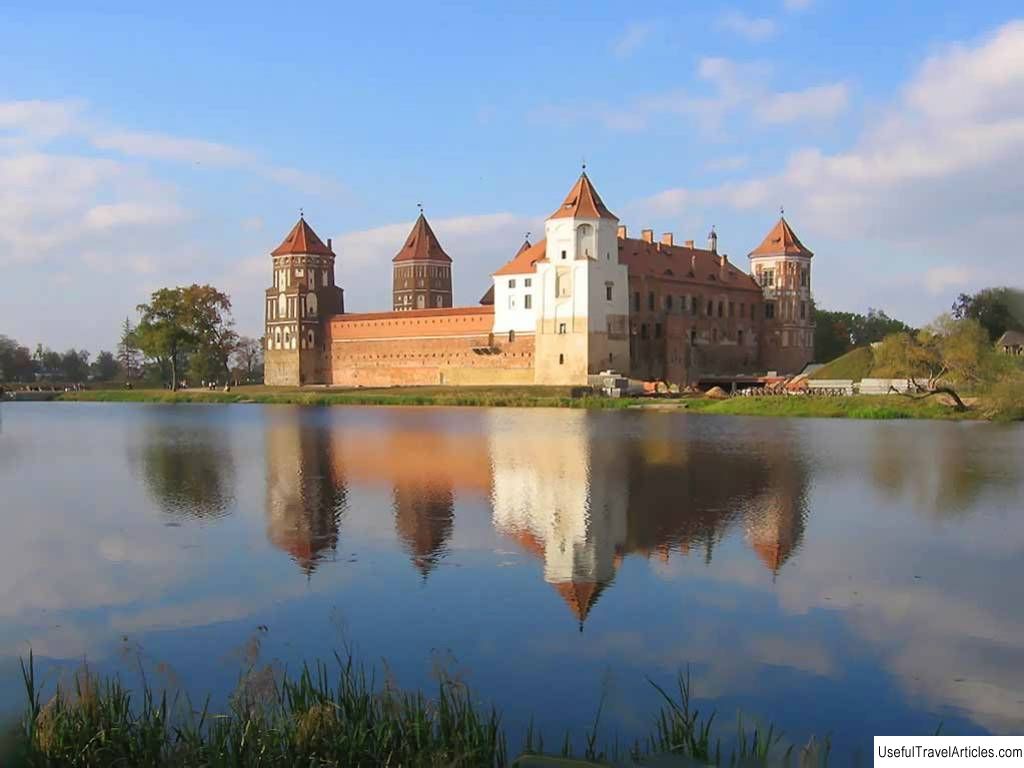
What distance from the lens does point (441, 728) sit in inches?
187

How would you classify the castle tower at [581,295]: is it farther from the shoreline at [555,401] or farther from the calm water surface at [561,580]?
the calm water surface at [561,580]

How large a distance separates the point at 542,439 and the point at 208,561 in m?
14.0

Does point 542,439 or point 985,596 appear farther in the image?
point 542,439

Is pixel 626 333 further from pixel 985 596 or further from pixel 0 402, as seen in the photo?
pixel 985 596

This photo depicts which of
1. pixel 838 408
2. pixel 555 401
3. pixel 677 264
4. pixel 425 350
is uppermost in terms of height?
pixel 677 264

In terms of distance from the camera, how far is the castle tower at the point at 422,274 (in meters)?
69.1

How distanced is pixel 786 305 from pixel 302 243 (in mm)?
28245

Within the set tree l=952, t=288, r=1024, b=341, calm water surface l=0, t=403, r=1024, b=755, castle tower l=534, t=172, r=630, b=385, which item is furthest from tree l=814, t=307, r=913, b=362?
calm water surface l=0, t=403, r=1024, b=755

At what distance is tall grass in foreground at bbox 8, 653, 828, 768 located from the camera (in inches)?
176

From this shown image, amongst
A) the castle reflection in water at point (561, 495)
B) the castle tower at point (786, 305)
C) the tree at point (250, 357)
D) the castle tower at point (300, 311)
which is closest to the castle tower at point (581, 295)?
the castle tower at point (786, 305)

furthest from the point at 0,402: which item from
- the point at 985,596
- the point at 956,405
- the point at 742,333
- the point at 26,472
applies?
the point at 985,596

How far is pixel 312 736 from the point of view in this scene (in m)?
4.62

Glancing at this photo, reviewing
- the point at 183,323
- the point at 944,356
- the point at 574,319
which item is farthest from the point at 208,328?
the point at 944,356

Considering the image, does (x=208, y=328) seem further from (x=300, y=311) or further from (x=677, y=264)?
(x=677, y=264)
